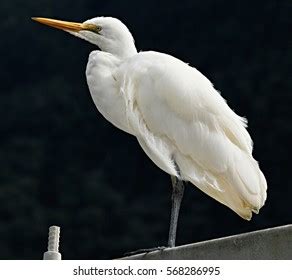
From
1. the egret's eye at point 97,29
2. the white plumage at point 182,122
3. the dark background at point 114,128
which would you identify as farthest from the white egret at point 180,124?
the dark background at point 114,128

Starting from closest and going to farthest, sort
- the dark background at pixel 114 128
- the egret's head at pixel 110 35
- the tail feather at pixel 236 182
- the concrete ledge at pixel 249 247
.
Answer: the concrete ledge at pixel 249 247 < the tail feather at pixel 236 182 < the egret's head at pixel 110 35 < the dark background at pixel 114 128

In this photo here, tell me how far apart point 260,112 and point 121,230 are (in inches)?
34.2

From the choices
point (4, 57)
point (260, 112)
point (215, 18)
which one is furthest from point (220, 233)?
point (4, 57)

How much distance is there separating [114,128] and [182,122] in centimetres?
345

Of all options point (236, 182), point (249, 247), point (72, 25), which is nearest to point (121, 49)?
point (72, 25)

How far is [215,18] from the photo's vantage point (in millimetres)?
6348

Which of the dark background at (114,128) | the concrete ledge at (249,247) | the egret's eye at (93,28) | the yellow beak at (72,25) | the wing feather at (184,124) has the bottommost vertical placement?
the concrete ledge at (249,247)

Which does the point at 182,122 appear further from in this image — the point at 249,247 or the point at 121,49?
the point at 249,247

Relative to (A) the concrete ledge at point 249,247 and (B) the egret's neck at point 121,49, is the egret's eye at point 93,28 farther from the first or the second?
(A) the concrete ledge at point 249,247

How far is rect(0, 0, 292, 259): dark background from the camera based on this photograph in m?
6.07

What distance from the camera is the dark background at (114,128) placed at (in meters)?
6.07

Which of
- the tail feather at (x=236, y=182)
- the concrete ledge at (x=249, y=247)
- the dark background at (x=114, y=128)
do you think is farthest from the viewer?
the dark background at (x=114, y=128)

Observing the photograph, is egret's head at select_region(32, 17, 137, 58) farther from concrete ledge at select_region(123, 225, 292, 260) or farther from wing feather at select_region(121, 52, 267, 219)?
concrete ledge at select_region(123, 225, 292, 260)

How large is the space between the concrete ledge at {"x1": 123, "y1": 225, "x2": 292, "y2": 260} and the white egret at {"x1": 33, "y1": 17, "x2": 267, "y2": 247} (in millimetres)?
654
